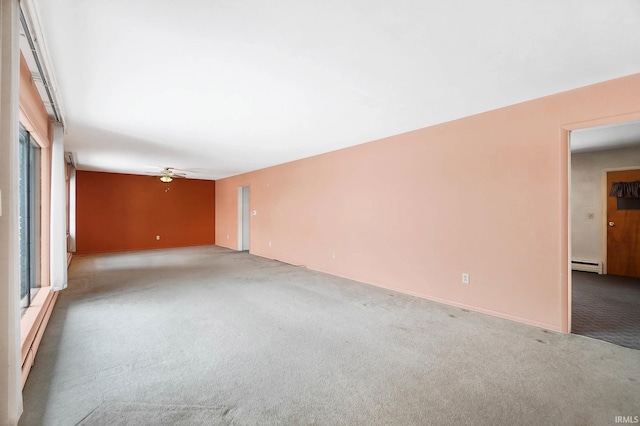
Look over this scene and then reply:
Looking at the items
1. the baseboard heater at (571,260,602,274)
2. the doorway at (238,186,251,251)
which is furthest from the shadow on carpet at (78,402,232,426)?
the doorway at (238,186,251,251)

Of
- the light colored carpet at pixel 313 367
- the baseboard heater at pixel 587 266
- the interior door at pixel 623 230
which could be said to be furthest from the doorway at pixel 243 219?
the interior door at pixel 623 230

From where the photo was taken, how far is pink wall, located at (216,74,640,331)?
274 cm

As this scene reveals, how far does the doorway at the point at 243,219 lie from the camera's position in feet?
28.4

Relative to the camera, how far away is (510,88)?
267 centimetres

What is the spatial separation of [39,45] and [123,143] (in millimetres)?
3188

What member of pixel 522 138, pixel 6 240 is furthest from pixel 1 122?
pixel 522 138

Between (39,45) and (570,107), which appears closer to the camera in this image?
(39,45)

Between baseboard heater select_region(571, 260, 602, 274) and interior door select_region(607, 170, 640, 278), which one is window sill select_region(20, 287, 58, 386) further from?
interior door select_region(607, 170, 640, 278)

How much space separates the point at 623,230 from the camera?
16.4 ft

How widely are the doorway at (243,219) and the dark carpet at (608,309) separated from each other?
7550 mm

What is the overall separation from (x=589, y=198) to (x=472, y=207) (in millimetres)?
3885

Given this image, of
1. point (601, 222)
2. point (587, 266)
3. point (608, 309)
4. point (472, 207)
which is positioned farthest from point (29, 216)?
point (601, 222)

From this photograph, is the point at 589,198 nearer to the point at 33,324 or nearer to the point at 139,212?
the point at 33,324

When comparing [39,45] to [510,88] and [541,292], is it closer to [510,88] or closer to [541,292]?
[510,88]
